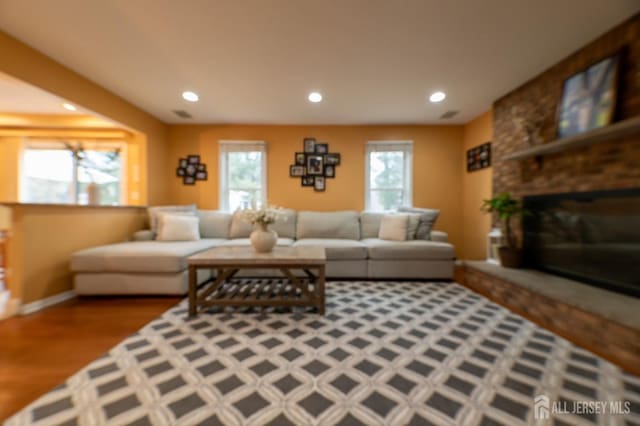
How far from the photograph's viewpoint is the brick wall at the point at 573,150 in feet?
6.08

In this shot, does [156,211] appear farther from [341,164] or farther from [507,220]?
[507,220]

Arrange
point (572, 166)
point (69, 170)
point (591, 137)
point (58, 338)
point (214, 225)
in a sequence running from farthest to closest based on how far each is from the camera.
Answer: point (69, 170), point (214, 225), point (572, 166), point (591, 137), point (58, 338)

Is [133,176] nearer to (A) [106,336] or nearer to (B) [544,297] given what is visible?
(A) [106,336]

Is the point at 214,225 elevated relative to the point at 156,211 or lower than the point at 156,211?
lower

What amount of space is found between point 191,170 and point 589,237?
5.17 meters

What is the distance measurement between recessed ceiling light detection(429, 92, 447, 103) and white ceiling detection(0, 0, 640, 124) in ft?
0.27

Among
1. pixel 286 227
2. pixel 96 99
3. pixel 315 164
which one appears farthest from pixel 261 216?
pixel 96 99

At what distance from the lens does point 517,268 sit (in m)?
2.70

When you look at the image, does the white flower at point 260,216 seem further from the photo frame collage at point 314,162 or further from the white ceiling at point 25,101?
the white ceiling at point 25,101

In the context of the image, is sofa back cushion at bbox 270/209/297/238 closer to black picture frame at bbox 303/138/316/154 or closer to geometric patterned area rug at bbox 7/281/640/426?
black picture frame at bbox 303/138/316/154

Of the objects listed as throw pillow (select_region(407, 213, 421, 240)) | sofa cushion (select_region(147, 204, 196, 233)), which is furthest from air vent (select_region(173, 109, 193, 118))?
throw pillow (select_region(407, 213, 421, 240))

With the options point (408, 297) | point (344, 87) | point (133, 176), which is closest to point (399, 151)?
point (344, 87)

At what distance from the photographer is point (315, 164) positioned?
4164 millimetres

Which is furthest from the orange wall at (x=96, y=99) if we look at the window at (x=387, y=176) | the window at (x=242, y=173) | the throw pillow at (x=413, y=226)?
the throw pillow at (x=413, y=226)
